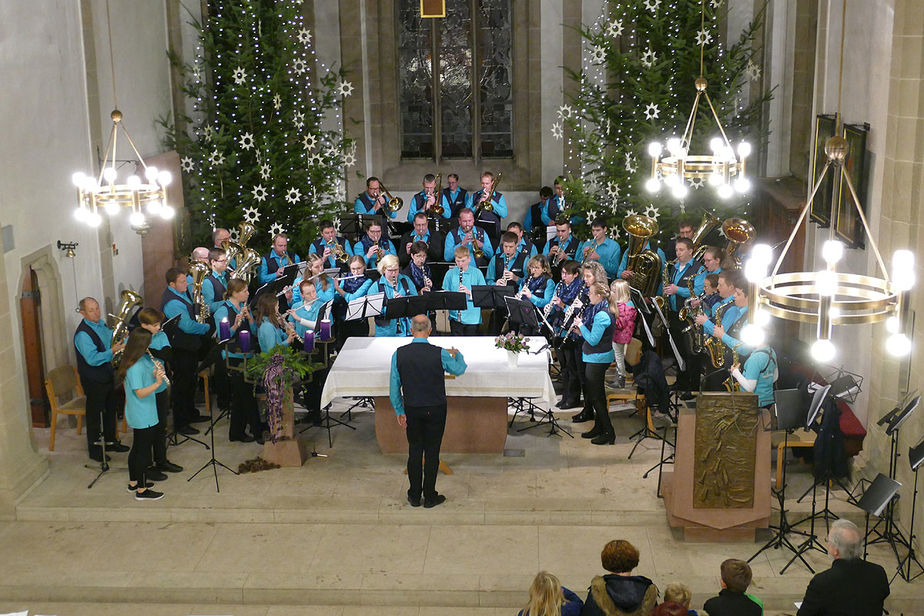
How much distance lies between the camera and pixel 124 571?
30.5ft

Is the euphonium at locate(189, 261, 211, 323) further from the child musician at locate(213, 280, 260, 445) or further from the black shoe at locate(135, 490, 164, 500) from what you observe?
the black shoe at locate(135, 490, 164, 500)

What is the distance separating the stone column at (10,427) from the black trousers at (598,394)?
539 centimetres

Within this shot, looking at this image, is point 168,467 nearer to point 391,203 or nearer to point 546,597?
point 546,597

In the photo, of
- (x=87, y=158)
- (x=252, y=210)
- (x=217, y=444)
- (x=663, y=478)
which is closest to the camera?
(x=663, y=478)

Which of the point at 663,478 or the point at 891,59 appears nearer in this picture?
the point at 891,59

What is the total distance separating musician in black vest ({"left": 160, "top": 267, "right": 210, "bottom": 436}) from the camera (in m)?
11.8

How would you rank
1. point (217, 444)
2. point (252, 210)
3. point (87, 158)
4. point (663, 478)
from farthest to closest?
point (252, 210) → point (87, 158) → point (217, 444) → point (663, 478)

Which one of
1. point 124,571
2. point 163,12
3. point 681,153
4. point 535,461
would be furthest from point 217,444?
point 163,12

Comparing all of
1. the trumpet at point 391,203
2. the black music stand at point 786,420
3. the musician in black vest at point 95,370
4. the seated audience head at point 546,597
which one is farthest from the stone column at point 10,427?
the black music stand at point 786,420

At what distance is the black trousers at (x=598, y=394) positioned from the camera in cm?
1106

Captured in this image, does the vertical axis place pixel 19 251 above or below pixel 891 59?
below

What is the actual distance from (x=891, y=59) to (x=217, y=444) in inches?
288

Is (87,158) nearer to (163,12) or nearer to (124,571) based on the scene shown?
(163,12)

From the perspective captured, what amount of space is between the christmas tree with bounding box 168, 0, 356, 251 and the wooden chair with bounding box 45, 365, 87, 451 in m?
4.10
